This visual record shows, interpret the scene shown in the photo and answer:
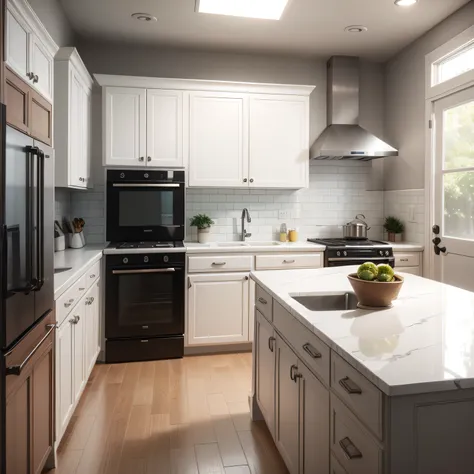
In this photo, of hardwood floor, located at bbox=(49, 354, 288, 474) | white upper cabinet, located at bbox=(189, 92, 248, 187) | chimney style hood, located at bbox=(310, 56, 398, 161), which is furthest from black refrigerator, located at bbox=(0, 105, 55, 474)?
chimney style hood, located at bbox=(310, 56, 398, 161)

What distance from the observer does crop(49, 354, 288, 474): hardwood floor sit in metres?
2.31

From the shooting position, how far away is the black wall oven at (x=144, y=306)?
380cm

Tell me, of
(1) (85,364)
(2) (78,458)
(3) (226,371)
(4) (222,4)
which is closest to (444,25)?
(4) (222,4)

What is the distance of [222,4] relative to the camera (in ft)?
11.6

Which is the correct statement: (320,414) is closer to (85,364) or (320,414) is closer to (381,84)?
(85,364)

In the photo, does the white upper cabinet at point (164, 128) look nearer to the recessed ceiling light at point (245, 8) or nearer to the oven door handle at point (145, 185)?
the oven door handle at point (145, 185)


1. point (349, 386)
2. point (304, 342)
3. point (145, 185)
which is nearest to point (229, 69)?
point (145, 185)

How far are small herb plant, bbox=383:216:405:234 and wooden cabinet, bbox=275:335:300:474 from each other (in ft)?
9.56

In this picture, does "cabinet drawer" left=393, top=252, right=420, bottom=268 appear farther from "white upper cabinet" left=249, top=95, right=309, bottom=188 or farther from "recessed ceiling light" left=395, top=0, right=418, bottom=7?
"recessed ceiling light" left=395, top=0, right=418, bottom=7

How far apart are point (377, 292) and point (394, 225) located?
3.05 meters

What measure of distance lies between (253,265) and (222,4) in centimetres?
217

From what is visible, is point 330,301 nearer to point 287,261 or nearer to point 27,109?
point 27,109

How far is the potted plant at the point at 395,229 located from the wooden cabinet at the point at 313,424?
3186 millimetres

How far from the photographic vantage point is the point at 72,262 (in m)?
3.11
